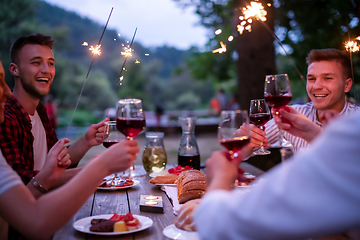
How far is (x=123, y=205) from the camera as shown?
1.71 meters

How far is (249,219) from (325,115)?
1.91ft

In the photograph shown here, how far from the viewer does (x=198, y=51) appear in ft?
36.7

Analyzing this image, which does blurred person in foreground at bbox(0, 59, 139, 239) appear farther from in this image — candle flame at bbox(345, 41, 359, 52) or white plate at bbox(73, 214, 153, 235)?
candle flame at bbox(345, 41, 359, 52)

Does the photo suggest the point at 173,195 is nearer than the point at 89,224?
No

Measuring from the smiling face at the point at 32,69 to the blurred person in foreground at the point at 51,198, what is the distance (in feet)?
4.46

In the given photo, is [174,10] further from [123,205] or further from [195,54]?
[123,205]

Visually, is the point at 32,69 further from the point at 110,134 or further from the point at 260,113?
the point at 260,113

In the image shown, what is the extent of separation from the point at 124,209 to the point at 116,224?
1.15 feet

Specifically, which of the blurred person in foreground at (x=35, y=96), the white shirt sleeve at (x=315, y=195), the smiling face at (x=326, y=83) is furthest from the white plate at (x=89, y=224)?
the smiling face at (x=326, y=83)

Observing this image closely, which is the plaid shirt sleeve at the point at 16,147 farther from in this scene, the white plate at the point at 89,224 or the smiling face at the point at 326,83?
the smiling face at the point at 326,83

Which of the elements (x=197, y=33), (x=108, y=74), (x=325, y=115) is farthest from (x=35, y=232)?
(x=108, y=74)

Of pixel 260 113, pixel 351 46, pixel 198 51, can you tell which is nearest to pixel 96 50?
pixel 260 113

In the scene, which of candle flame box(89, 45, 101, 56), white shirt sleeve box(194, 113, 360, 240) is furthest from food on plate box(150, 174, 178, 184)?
white shirt sleeve box(194, 113, 360, 240)

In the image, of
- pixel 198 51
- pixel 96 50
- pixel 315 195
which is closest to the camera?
pixel 315 195
